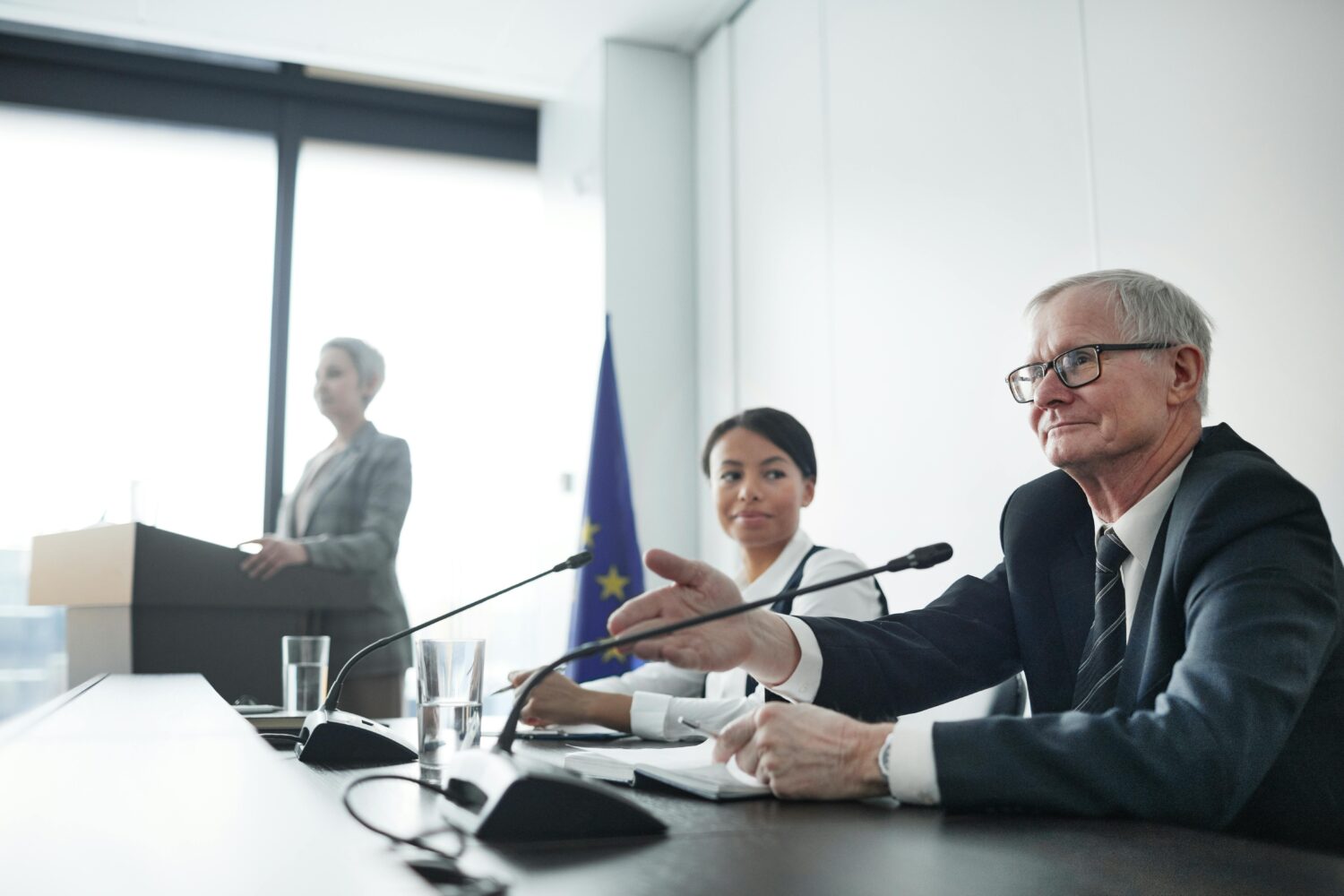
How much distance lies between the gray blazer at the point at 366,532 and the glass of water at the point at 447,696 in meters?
2.01

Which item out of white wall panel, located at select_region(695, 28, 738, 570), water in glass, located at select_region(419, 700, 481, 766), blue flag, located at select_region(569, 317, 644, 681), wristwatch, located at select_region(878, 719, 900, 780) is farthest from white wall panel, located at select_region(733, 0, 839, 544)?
wristwatch, located at select_region(878, 719, 900, 780)

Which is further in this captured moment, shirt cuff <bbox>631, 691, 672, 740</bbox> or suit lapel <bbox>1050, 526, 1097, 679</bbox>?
shirt cuff <bbox>631, 691, 672, 740</bbox>

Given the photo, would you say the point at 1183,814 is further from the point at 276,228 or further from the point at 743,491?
the point at 276,228

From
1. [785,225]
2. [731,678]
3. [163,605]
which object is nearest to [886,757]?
[731,678]

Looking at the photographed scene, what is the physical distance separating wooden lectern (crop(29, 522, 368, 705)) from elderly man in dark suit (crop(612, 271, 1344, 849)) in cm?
180

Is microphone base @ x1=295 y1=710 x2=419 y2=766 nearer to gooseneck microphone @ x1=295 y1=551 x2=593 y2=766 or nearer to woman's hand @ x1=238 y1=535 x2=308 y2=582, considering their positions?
gooseneck microphone @ x1=295 y1=551 x2=593 y2=766

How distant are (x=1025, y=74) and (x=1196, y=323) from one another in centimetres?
175

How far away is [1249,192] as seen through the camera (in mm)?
2305

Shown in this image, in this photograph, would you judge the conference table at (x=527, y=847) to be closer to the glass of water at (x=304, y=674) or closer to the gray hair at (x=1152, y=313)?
the gray hair at (x=1152, y=313)

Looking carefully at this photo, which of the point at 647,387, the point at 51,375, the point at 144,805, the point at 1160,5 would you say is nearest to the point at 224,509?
the point at 51,375

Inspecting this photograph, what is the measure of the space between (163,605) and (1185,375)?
7.87 feet

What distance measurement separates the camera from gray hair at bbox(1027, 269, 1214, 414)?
1.55 m

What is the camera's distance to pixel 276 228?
A: 5.39 meters

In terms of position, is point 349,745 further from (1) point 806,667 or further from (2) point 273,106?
(2) point 273,106
